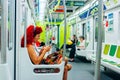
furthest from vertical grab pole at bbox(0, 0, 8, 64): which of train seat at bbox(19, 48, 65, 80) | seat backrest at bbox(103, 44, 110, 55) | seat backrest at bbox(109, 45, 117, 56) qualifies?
seat backrest at bbox(103, 44, 110, 55)

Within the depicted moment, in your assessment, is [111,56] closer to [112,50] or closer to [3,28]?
[112,50]

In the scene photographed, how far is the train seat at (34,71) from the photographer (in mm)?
3180

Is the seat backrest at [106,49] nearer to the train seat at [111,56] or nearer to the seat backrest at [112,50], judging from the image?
the train seat at [111,56]

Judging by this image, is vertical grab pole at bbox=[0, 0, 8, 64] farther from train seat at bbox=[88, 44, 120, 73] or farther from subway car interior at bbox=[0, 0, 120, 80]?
train seat at bbox=[88, 44, 120, 73]

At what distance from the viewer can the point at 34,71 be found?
3322mm

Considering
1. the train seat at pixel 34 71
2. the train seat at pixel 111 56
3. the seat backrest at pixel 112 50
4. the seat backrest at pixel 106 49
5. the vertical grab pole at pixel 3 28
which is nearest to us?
the vertical grab pole at pixel 3 28

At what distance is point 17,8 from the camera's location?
2877 millimetres

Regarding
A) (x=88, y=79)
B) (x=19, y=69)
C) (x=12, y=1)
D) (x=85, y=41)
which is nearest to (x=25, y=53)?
(x=19, y=69)

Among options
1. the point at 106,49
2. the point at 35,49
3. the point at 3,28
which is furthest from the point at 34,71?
the point at 106,49

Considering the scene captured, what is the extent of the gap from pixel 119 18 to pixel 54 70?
3699 mm

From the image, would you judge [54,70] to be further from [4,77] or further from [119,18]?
[119,18]

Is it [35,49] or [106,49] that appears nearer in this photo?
[35,49]

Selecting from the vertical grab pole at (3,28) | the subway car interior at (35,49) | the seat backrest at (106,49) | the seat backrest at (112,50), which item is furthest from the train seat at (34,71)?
the seat backrest at (106,49)

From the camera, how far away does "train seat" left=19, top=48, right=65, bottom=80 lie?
10.4 ft
